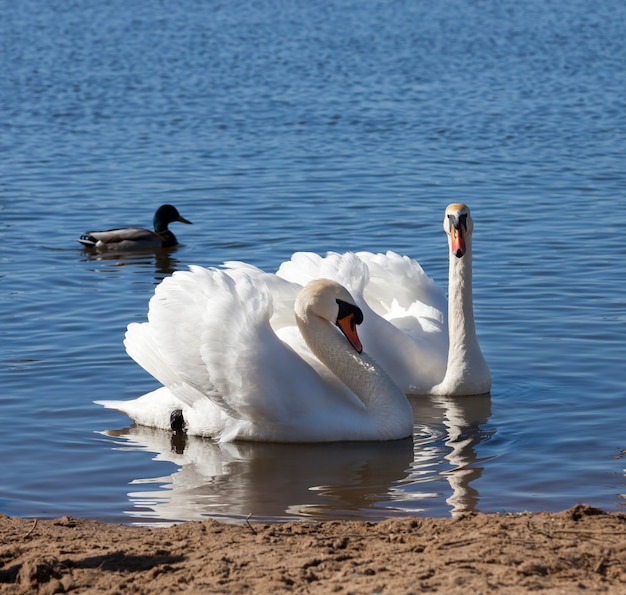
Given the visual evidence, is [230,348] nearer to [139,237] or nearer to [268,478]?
[268,478]

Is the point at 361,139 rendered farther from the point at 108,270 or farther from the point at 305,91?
the point at 108,270

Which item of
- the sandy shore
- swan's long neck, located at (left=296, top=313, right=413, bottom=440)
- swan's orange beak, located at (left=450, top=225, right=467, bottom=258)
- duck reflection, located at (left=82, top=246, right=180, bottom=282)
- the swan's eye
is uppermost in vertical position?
duck reflection, located at (left=82, top=246, right=180, bottom=282)

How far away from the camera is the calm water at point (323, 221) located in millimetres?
6891

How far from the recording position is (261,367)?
709cm

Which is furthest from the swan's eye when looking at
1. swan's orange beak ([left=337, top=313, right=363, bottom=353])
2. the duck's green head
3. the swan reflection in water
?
the duck's green head

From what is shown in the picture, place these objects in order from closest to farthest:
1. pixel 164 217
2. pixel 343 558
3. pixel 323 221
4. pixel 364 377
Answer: pixel 343 558 < pixel 364 377 < pixel 323 221 < pixel 164 217

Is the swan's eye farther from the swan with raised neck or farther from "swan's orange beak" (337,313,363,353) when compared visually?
the swan with raised neck

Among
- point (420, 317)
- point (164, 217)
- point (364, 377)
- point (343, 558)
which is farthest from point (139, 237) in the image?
point (343, 558)

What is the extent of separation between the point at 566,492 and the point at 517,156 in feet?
38.7

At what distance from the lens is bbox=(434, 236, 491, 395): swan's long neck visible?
8.22m

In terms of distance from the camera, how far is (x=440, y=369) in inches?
336

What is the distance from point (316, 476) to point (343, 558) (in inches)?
80.7

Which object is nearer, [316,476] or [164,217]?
Answer: [316,476]

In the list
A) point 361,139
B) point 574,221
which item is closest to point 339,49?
point 361,139
